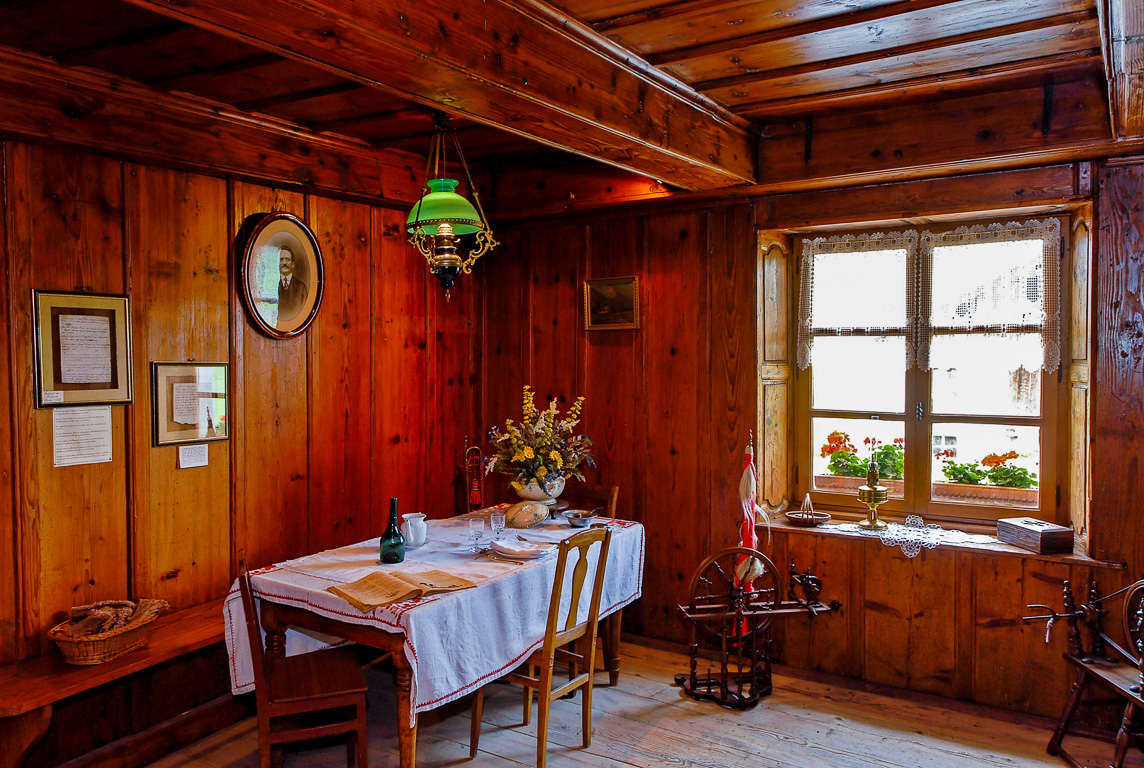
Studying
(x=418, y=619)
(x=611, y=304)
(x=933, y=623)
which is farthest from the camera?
(x=611, y=304)

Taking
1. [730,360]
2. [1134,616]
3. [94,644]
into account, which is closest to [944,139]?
[730,360]

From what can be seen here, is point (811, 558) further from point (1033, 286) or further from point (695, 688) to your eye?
point (1033, 286)

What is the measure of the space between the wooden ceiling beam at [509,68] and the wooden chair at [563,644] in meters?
1.44

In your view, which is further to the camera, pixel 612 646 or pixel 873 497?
pixel 873 497

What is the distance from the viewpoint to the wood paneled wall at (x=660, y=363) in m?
4.03

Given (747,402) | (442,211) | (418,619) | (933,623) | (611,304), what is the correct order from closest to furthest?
1. (418,619)
2. (442,211)
3. (933,623)
4. (747,402)
5. (611,304)

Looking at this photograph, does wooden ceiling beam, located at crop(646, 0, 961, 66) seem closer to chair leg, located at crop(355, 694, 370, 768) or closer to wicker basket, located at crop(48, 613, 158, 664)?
chair leg, located at crop(355, 694, 370, 768)

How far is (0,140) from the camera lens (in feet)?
8.71

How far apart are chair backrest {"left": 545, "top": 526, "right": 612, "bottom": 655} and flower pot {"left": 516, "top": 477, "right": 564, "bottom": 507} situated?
26.9 inches

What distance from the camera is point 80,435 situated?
2.89 meters

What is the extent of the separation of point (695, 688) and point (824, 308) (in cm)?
201

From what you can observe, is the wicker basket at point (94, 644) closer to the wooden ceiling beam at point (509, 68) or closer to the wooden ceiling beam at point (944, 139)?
the wooden ceiling beam at point (509, 68)

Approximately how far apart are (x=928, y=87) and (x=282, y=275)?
112 inches

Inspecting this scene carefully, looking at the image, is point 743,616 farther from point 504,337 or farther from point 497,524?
point 504,337
